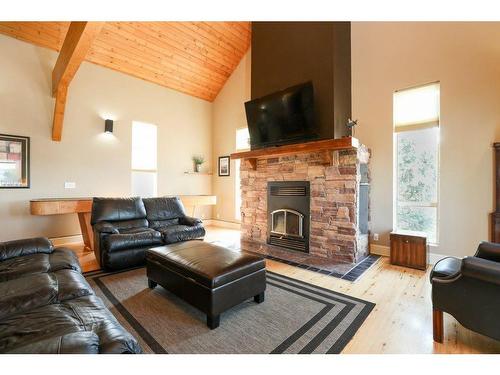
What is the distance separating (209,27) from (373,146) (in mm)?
3990

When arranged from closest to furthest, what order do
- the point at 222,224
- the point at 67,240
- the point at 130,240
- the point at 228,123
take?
1. the point at 130,240
2. the point at 67,240
3. the point at 228,123
4. the point at 222,224

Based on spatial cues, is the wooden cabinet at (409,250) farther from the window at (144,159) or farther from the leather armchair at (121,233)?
the window at (144,159)

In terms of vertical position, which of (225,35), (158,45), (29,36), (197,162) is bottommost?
(197,162)

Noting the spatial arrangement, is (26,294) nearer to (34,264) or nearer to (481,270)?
(34,264)

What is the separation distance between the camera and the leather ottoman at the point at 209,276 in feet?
6.02

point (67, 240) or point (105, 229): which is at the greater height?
point (105, 229)

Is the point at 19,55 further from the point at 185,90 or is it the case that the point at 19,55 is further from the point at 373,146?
the point at 373,146

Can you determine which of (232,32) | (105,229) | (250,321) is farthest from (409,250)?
(232,32)

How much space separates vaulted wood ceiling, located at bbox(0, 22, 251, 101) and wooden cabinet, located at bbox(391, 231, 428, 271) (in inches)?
200

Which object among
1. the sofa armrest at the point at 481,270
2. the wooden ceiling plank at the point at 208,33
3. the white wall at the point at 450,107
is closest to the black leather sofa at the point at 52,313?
the sofa armrest at the point at 481,270

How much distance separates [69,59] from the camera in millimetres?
3096

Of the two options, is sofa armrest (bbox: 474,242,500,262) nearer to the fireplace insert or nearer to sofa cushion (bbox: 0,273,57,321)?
the fireplace insert

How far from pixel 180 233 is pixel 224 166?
10.3 feet
